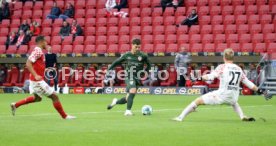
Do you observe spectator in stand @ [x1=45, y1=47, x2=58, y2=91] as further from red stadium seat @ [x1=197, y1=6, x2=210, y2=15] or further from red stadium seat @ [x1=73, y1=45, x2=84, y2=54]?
red stadium seat @ [x1=197, y1=6, x2=210, y2=15]

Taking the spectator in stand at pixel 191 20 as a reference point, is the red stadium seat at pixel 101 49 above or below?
below

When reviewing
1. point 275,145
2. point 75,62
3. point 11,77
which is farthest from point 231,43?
point 275,145

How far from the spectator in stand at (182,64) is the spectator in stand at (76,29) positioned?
22.5ft

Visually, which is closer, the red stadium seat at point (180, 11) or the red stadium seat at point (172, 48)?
the red stadium seat at point (172, 48)

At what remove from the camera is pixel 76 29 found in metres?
36.6

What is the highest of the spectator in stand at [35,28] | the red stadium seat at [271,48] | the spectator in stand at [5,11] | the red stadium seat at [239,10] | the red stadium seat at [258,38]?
the spectator in stand at [5,11]

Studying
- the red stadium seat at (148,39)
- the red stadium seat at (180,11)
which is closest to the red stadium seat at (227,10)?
the red stadium seat at (180,11)

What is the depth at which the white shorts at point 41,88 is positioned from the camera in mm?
15461

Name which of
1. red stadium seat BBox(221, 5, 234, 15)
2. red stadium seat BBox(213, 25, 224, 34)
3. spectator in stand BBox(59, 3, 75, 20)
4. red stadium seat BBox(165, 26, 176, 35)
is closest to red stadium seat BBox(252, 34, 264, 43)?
red stadium seat BBox(213, 25, 224, 34)

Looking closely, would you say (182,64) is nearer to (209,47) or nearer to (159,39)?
(209,47)

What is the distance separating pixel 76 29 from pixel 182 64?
7369 mm

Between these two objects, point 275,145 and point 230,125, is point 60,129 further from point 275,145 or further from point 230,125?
point 275,145

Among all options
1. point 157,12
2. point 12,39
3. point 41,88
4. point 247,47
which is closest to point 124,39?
point 157,12

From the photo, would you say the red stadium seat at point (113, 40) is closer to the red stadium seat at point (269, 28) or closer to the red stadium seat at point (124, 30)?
the red stadium seat at point (124, 30)
